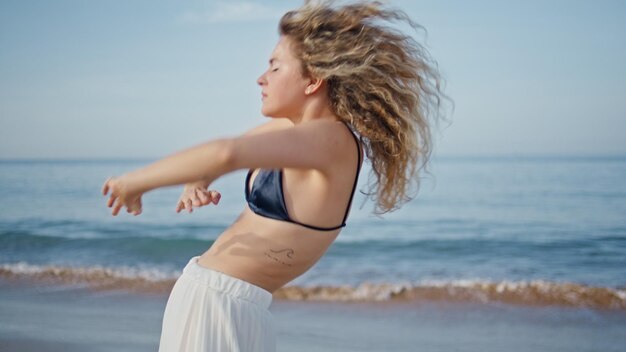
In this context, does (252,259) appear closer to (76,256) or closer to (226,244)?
(226,244)

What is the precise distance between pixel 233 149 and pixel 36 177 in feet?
72.7

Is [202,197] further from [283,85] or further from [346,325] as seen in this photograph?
[346,325]

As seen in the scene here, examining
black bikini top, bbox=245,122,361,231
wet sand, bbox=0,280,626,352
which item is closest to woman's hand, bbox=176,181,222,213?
black bikini top, bbox=245,122,361,231

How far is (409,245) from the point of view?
10398mm

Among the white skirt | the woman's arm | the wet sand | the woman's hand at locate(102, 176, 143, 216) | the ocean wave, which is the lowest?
the ocean wave

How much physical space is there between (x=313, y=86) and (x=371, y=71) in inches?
6.6

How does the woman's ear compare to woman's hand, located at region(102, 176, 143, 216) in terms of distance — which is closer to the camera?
woman's hand, located at region(102, 176, 143, 216)

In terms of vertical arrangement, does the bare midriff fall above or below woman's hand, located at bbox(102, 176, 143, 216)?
below

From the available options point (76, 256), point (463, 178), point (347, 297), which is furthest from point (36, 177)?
point (347, 297)

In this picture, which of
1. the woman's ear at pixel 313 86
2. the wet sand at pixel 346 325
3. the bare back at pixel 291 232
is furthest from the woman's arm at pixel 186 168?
the wet sand at pixel 346 325

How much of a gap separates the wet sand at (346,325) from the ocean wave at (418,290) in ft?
0.77

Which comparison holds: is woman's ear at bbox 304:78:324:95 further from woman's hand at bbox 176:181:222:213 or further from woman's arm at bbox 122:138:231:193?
woman's arm at bbox 122:138:231:193

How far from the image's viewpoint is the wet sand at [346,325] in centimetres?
508

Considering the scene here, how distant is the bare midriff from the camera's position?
2.15 metres
